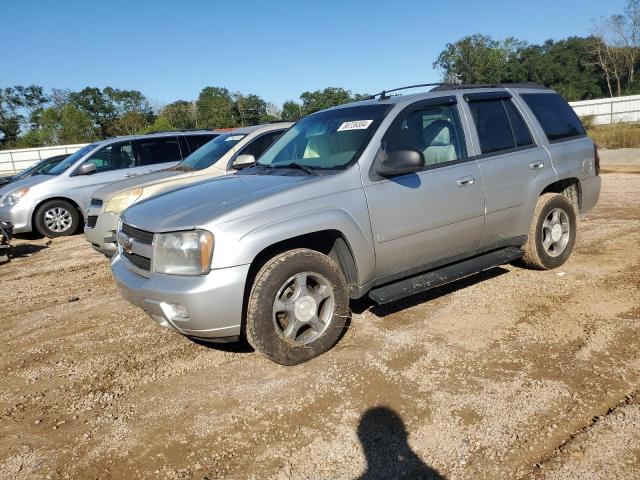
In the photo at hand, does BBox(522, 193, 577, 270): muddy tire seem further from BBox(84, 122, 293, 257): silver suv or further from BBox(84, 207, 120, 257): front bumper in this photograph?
BBox(84, 207, 120, 257): front bumper

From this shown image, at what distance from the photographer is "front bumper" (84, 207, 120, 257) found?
634cm

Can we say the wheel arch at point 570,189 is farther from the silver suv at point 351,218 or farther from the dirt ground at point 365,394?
the dirt ground at point 365,394

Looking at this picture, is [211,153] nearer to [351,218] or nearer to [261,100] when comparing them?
[351,218]

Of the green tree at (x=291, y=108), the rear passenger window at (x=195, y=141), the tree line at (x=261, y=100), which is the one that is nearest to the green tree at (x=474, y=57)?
the tree line at (x=261, y=100)

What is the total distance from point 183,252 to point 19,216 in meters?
7.50

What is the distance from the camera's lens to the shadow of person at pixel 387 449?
7.96 ft

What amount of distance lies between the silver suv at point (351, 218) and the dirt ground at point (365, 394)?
40cm

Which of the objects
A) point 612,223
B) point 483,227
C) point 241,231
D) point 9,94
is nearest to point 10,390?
point 241,231

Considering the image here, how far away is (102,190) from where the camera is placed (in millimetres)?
6922

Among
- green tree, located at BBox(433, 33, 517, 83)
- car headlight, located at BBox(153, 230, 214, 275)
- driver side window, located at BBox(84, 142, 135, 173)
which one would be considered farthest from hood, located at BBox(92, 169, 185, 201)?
green tree, located at BBox(433, 33, 517, 83)

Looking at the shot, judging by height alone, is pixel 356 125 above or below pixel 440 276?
above

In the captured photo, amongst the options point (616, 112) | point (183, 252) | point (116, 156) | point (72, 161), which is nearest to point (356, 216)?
point (183, 252)

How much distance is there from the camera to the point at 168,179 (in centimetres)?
683

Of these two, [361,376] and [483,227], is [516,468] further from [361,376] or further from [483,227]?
[483,227]
